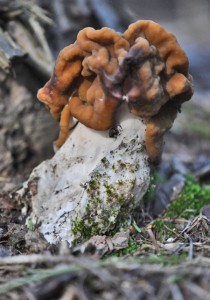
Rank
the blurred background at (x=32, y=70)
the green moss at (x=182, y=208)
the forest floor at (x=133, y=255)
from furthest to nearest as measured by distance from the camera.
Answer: the blurred background at (x=32, y=70) → the green moss at (x=182, y=208) → the forest floor at (x=133, y=255)

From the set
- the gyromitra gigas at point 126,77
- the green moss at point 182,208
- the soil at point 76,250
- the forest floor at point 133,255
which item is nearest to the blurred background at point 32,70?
the soil at point 76,250

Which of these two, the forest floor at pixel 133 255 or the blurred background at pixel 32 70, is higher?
the blurred background at pixel 32 70

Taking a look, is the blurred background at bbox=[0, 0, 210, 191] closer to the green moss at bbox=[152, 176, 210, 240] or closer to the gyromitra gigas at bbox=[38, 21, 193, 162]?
the gyromitra gigas at bbox=[38, 21, 193, 162]

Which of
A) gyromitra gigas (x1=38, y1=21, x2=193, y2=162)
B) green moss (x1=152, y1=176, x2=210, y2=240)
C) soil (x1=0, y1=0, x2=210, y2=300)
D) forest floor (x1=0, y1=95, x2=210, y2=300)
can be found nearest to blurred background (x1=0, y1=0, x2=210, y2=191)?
soil (x1=0, y1=0, x2=210, y2=300)

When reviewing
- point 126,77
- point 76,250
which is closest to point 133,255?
point 76,250

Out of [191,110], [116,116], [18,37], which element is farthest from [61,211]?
[191,110]

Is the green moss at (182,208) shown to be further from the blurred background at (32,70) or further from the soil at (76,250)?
the blurred background at (32,70)

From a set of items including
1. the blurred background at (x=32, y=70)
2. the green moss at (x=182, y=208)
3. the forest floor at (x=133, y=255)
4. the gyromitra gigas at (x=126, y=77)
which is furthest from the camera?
the blurred background at (x=32, y=70)

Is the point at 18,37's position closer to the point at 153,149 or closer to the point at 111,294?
the point at 153,149

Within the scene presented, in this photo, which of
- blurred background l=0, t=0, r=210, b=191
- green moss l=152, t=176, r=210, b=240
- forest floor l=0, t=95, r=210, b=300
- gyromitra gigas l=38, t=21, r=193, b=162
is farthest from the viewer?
blurred background l=0, t=0, r=210, b=191
